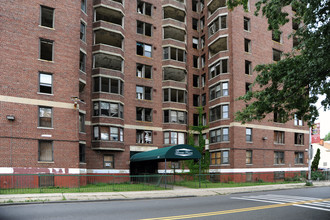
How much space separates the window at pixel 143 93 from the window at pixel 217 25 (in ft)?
39.9

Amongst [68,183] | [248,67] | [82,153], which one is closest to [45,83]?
[82,153]

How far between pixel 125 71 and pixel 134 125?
22.1ft

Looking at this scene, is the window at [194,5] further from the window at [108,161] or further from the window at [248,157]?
the window at [108,161]

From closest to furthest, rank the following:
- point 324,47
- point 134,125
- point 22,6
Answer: point 324,47
point 22,6
point 134,125

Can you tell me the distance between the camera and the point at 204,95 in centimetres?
4316

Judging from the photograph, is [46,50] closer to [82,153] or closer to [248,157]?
[82,153]

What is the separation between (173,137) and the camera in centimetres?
3853

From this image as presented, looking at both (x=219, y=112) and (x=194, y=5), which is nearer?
(x=219, y=112)

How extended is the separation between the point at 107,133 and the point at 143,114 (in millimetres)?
5890

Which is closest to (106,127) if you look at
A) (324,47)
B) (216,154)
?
(216,154)

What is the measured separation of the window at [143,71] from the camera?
124 feet

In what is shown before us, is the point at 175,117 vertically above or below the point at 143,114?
below

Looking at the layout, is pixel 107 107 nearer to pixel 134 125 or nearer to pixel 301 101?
pixel 134 125

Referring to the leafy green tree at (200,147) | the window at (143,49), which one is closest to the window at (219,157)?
the leafy green tree at (200,147)
